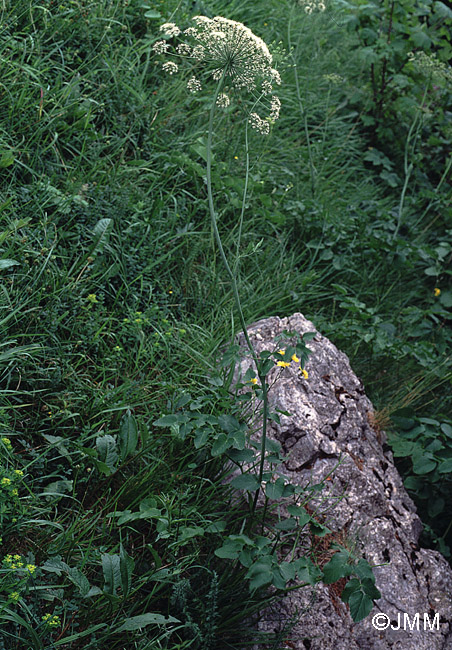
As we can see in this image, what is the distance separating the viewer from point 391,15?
4.42 meters

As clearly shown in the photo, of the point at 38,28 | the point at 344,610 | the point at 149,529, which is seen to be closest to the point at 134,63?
the point at 38,28

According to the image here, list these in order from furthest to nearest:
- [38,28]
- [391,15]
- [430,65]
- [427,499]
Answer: [391,15] < [430,65] < [38,28] < [427,499]

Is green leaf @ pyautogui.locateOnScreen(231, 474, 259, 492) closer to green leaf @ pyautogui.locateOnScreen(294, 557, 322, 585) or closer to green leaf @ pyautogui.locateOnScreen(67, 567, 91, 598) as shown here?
green leaf @ pyautogui.locateOnScreen(294, 557, 322, 585)

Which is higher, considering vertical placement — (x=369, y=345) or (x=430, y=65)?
(x=430, y=65)

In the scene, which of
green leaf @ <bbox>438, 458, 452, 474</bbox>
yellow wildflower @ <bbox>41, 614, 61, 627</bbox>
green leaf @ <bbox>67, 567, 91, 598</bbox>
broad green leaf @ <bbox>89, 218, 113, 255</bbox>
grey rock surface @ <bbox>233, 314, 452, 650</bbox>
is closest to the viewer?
yellow wildflower @ <bbox>41, 614, 61, 627</bbox>

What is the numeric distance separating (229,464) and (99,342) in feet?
2.48

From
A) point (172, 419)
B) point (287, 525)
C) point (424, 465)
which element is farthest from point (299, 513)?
point (424, 465)

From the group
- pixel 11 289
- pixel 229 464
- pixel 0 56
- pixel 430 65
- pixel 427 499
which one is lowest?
pixel 427 499

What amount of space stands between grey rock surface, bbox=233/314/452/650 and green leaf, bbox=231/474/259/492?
252 mm

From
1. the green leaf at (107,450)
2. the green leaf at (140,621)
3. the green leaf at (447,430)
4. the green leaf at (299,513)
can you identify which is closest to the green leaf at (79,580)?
the green leaf at (140,621)

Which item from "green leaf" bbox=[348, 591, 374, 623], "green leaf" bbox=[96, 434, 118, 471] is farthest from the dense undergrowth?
"green leaf" bbox=[348, 591, 374, 623]

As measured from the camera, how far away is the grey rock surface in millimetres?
1964

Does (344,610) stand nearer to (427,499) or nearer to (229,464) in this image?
(229,464)

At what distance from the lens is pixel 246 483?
1833 millimetres
